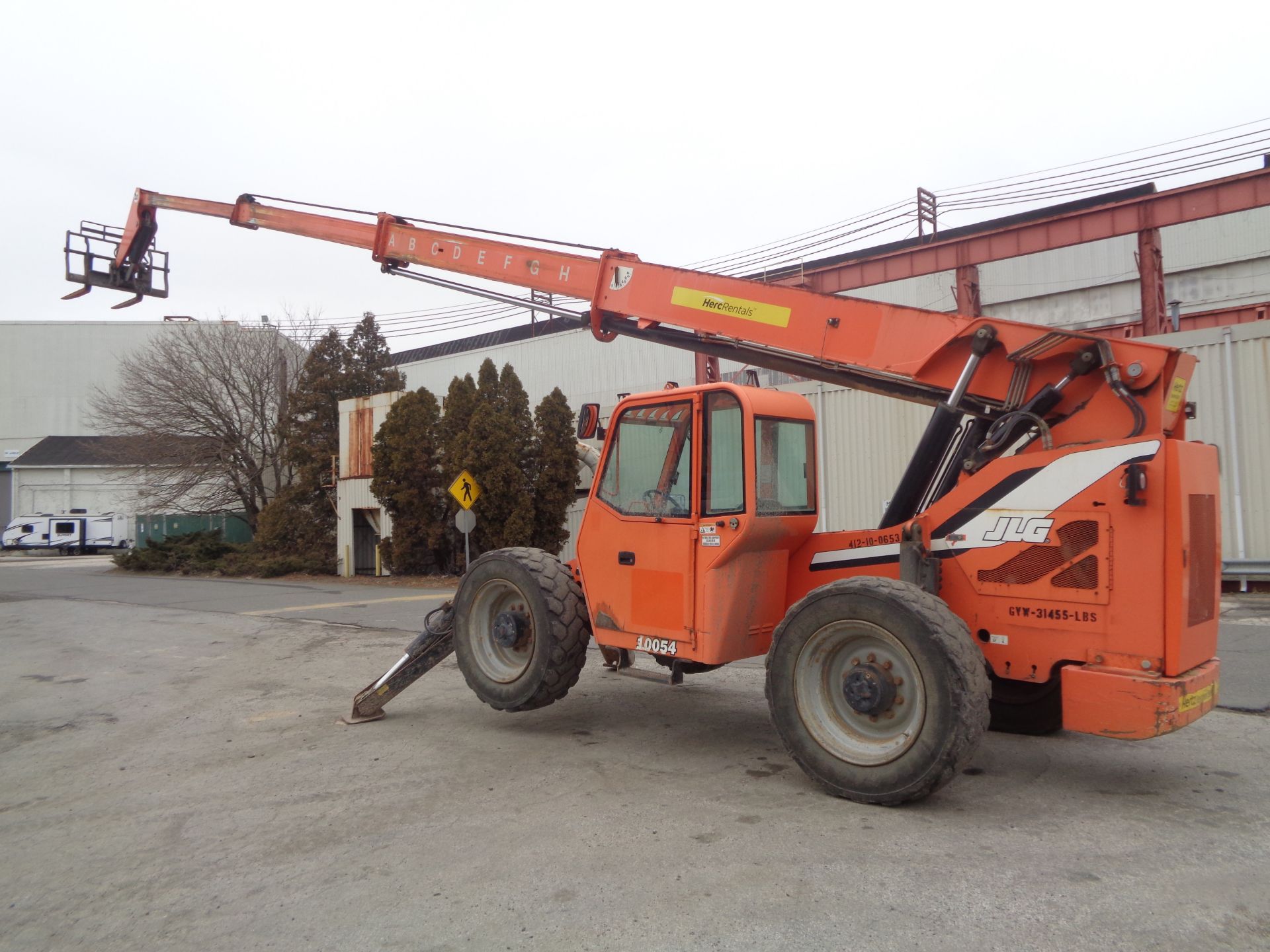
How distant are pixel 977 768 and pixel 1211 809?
1.26 m

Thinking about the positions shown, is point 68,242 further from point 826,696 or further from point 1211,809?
point 1211,809

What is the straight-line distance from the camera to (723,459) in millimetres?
6109


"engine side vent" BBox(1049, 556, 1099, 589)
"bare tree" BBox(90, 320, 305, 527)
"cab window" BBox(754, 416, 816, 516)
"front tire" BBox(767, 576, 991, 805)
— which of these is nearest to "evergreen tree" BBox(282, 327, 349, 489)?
"bare tree" BBox(90, 320, 305, 527)

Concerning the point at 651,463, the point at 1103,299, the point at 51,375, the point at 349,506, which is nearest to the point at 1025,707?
the point at 651,463

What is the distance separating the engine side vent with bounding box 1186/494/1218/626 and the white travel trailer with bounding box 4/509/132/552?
169 ft

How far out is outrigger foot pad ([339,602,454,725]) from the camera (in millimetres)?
7516

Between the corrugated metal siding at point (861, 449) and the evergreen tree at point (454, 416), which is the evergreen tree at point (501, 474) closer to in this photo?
the evergreen tree at point (454, 416)

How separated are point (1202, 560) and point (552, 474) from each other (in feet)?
63.8

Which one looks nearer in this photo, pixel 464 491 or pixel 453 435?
pixel 464 491

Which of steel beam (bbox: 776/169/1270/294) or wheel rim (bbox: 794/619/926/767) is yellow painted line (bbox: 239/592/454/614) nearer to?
steel beam (bbox: 776/169/1270/294)

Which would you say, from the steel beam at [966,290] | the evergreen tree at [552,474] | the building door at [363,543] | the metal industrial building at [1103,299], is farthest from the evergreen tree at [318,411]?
the steel beam at [966,290]

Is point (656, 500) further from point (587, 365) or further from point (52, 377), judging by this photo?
point (52, 377)

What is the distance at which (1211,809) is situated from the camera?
16.7 ft

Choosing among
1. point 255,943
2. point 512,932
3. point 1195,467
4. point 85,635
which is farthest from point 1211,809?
point 85,635
